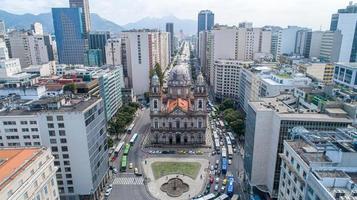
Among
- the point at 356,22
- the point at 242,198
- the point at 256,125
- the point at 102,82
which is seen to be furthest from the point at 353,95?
the point at 356,22

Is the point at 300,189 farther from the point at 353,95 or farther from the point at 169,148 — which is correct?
the point at 169,148

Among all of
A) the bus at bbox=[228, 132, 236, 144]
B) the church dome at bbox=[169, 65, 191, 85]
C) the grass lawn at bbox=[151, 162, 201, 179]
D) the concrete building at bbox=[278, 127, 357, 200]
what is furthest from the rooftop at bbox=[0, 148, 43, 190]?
the church dome at bbox=[169, 65, 191, 85]

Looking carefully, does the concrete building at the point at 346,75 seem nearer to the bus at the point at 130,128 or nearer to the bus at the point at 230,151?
the bus at the point at 230,151

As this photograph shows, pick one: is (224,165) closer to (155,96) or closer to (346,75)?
(155,96)

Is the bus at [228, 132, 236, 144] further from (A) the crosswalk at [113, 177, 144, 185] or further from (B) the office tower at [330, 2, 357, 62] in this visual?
(B) the office tower at [330, 2, 357, 62]

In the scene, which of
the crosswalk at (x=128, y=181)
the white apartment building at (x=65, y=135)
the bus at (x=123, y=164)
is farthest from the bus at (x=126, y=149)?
the white apartment building at (x=65, y=135)

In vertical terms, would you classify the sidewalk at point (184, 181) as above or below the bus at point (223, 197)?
below
